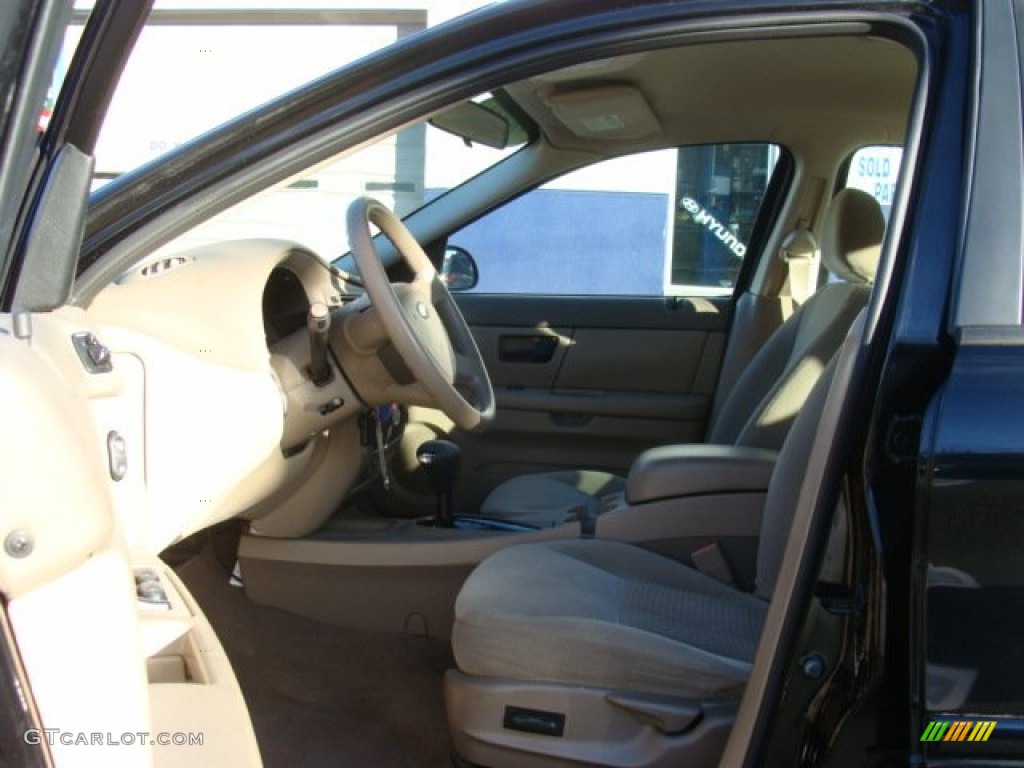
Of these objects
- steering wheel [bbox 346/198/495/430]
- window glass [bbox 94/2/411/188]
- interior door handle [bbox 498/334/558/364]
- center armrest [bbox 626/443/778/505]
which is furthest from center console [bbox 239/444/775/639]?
window glass [bbox 94/2/411/188]

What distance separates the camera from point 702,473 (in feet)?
7.75

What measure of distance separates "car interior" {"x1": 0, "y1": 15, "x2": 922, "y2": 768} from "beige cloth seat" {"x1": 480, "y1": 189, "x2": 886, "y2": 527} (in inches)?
0.4

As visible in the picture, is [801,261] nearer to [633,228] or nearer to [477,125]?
[633,228]

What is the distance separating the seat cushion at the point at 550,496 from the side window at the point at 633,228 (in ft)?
2.58

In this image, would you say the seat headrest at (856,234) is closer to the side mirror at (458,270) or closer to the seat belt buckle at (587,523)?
the seat belt buckle at (587,523)

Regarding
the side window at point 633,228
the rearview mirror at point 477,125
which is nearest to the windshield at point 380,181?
the rearview mirror at point 477,125

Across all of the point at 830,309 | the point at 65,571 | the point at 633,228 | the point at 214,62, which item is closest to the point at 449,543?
the point at 830,309

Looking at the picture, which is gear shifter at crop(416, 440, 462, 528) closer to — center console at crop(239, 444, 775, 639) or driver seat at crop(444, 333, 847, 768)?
center console at crop(239, 444, 775, 639)

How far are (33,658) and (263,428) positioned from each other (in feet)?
3.27

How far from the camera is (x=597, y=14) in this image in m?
1.41

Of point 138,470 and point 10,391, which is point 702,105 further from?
point 10,391

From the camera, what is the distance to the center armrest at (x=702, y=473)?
234cm

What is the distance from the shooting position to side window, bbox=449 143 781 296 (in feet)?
11.9

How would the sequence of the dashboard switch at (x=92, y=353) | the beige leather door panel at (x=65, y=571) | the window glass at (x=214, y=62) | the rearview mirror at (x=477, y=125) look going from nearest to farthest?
the beige leather door panel at (x=65, y=571)
the dashboard switch at (x=92, y=353)
the rearview mirror at (x=477, y=125)
the window glass at (x=214, y=62)
